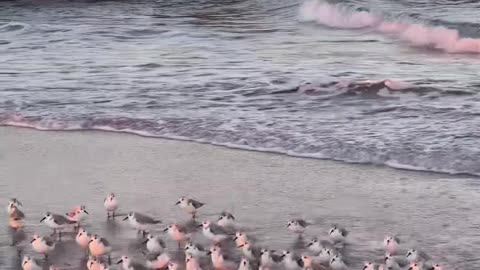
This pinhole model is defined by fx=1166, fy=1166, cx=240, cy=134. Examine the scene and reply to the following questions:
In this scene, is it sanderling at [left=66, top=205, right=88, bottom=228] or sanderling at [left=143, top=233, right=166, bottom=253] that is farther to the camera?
sanderling at [left=66, top=205, right=88, bottom=228]

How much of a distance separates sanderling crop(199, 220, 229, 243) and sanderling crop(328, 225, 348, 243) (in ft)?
2.37

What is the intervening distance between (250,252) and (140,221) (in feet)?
3.54

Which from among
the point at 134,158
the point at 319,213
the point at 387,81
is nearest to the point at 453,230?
the point at 319,213

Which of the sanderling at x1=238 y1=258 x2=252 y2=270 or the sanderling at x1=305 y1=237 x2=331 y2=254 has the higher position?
the sanderling at x1=238 y1=258 x2=252 y2=270

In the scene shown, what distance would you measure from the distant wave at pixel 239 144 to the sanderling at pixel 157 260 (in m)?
3.42

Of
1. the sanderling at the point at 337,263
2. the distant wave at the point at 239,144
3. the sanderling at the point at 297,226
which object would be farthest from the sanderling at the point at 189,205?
the distant wave at the point at 239,144

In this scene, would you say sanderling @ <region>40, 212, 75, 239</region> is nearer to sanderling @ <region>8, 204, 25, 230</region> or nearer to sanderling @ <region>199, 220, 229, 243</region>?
sanderling @ <region>8, 204, 25, 230</region>

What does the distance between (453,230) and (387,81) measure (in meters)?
5.62

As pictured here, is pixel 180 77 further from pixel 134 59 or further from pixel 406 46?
pixel 406 46

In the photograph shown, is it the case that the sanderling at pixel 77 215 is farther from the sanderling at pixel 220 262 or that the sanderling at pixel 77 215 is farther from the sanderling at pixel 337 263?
the sanderling at pixel 337 263

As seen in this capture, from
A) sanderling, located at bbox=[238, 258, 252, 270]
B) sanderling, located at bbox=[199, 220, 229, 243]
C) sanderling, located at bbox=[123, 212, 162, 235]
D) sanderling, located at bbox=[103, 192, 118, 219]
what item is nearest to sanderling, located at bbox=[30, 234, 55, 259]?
sanderling, located at bbox=[123, 212, 162, 235]

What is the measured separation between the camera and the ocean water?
11375mm

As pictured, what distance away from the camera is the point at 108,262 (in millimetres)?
7695

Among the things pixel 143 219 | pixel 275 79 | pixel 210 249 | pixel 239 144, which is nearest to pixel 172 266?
pixel 210 249
